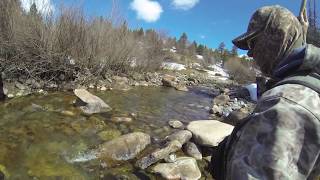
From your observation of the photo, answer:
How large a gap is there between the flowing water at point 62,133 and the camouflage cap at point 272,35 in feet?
10.4

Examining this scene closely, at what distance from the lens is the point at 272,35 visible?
137 cm

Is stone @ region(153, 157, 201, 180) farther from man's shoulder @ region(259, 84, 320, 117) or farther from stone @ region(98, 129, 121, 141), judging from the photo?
man's shoulder @ region(259, 84, 320, 117)

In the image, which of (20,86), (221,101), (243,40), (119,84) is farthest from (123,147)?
(221,101)

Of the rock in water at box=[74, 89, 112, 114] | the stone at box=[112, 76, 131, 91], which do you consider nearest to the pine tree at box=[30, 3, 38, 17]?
the rock in water at box=[74, 89, 112, 114]

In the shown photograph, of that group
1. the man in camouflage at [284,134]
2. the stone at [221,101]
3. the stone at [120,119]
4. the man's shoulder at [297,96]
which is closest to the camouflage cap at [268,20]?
the man in camouflage at [284,134]

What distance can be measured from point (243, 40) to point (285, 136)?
2.01ft

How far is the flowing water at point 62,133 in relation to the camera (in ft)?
13.6

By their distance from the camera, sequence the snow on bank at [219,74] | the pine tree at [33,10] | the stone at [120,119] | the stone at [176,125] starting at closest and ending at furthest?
the stone at [120,119]
the stone at [176,125]
the pine tree at [33,10]
the snow on bank at [219,74]

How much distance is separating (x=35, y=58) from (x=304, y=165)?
866 cm

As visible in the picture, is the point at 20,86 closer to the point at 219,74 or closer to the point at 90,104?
the point at 90,104

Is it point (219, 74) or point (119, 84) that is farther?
point (219, 74)

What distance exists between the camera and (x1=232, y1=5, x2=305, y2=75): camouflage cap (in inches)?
53.4

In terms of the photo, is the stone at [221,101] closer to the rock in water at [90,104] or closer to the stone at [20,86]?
the rock in water at [90,104]

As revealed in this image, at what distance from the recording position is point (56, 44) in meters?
9.15
